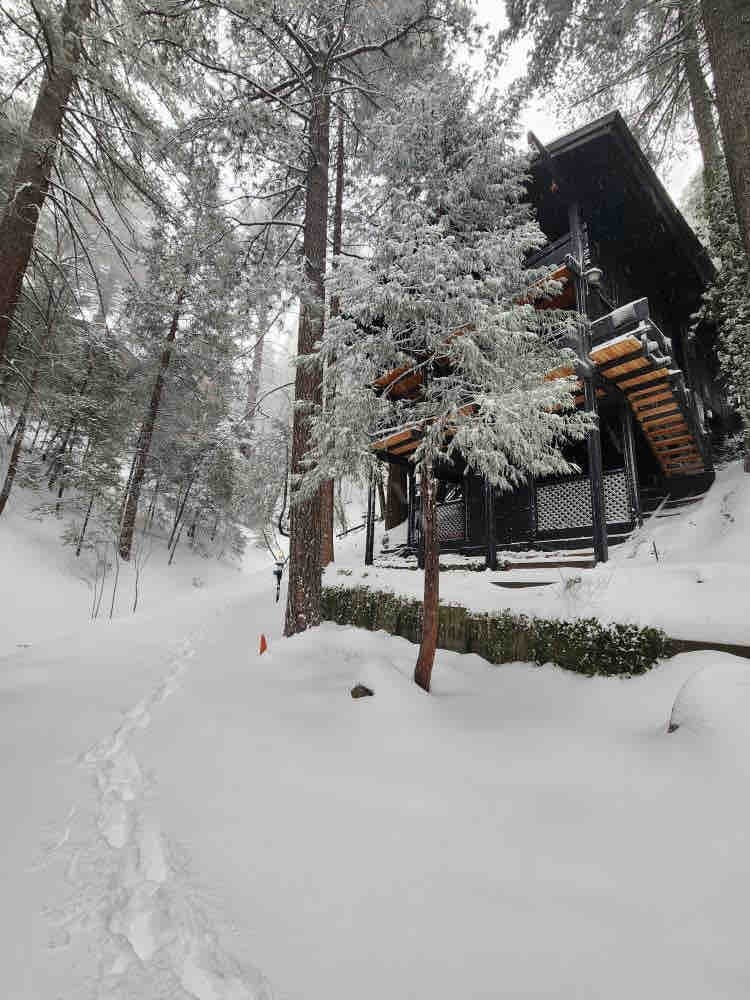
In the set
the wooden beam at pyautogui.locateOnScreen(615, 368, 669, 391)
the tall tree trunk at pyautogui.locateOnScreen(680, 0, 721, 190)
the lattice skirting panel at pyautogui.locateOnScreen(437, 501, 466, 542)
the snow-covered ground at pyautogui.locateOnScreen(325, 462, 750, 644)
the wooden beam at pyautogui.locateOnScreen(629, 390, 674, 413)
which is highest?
the tall tree trunk at pyautogui.locateOnScreen(680, 0, 721, 190)

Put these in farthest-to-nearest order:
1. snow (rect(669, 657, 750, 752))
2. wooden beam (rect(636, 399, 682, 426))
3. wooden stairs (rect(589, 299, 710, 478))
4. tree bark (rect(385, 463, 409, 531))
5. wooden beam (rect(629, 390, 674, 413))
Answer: tree bark (rect(385, 463, 409, 531))
wooden beam (rect(636, 399, 682, 426))
wooden beam (rect(629, 390, 674, 413))
wooden stairs (rect(589, 299, 710, 478))
snow (rect(669, 657, 750, 752))

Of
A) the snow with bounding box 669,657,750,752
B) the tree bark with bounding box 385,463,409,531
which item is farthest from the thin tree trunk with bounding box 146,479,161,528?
the snow with bounding box 669,657,750,752

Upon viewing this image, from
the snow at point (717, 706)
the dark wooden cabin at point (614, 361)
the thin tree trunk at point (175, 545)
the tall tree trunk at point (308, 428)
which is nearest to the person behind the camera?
the snow at point (717, 706)

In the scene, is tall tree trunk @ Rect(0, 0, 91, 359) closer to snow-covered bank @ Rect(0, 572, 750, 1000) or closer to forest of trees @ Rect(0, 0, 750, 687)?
forest of trees @ Rect(0, 0, 750, 687)

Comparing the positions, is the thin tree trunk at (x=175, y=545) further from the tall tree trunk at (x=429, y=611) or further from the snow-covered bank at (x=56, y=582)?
the tall tree trunk at (x=429, y=611)

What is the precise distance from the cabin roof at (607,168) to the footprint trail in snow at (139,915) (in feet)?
36.3

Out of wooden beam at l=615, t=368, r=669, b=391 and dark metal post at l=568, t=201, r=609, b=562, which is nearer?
dark metal post at l=568, t=201, r=609, b=562

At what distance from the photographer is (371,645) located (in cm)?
590

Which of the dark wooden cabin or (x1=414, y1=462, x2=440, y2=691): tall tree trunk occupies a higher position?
the dark wooden cabin

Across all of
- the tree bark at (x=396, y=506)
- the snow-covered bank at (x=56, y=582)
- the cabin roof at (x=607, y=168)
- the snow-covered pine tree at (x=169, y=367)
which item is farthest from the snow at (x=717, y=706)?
the tree bark at (x=396, y=506)

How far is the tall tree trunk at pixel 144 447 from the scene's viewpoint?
14.8 metres

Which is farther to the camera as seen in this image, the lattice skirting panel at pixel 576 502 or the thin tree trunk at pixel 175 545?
the thin tree trunk at pixel 175 545

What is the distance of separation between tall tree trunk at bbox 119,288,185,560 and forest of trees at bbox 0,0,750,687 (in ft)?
7.08

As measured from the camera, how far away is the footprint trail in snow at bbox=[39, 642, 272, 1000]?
4.89 ft
